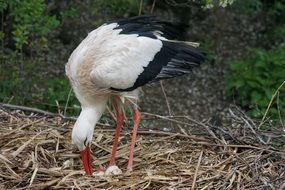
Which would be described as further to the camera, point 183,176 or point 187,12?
point 187,12

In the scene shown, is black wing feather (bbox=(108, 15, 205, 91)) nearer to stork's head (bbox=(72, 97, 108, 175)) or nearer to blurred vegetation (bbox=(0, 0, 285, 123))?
stork's head (bbox=(72, 97, 108, 175))

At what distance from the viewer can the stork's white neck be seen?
5973 millimetres

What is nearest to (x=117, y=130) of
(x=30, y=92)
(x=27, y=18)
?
(x=27, y=18)

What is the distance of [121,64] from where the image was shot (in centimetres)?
610

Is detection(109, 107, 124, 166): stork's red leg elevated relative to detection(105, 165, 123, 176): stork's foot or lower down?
elevated

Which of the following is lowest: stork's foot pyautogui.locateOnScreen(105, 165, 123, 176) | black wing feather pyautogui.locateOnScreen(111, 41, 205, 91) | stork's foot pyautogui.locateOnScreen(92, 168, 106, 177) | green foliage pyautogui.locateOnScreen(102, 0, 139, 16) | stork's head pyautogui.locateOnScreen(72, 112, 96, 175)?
stork's foot pyautogui.locateOnScreen(92, 168, 106, 177)

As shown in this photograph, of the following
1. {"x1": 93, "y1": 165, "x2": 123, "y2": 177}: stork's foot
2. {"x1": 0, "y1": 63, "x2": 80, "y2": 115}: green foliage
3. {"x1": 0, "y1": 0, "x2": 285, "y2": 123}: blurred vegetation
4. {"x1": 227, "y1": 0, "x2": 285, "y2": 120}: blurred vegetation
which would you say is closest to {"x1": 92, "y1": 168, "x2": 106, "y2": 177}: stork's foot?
{"x1": 93, "y1": 165, "x2": 123, "y2": 177}: stork's foot

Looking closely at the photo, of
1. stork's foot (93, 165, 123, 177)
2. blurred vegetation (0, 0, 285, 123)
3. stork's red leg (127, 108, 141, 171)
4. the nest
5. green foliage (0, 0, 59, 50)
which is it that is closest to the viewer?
the nest

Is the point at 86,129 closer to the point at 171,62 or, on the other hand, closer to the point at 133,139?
the point at 133,139

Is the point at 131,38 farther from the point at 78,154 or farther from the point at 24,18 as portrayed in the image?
the point at 24,18

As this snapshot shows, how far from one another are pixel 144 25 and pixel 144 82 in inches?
17.5

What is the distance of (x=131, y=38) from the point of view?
6.18m

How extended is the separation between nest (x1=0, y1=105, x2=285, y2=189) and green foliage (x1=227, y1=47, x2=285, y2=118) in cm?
243

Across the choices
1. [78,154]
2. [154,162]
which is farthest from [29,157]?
[154,162]
